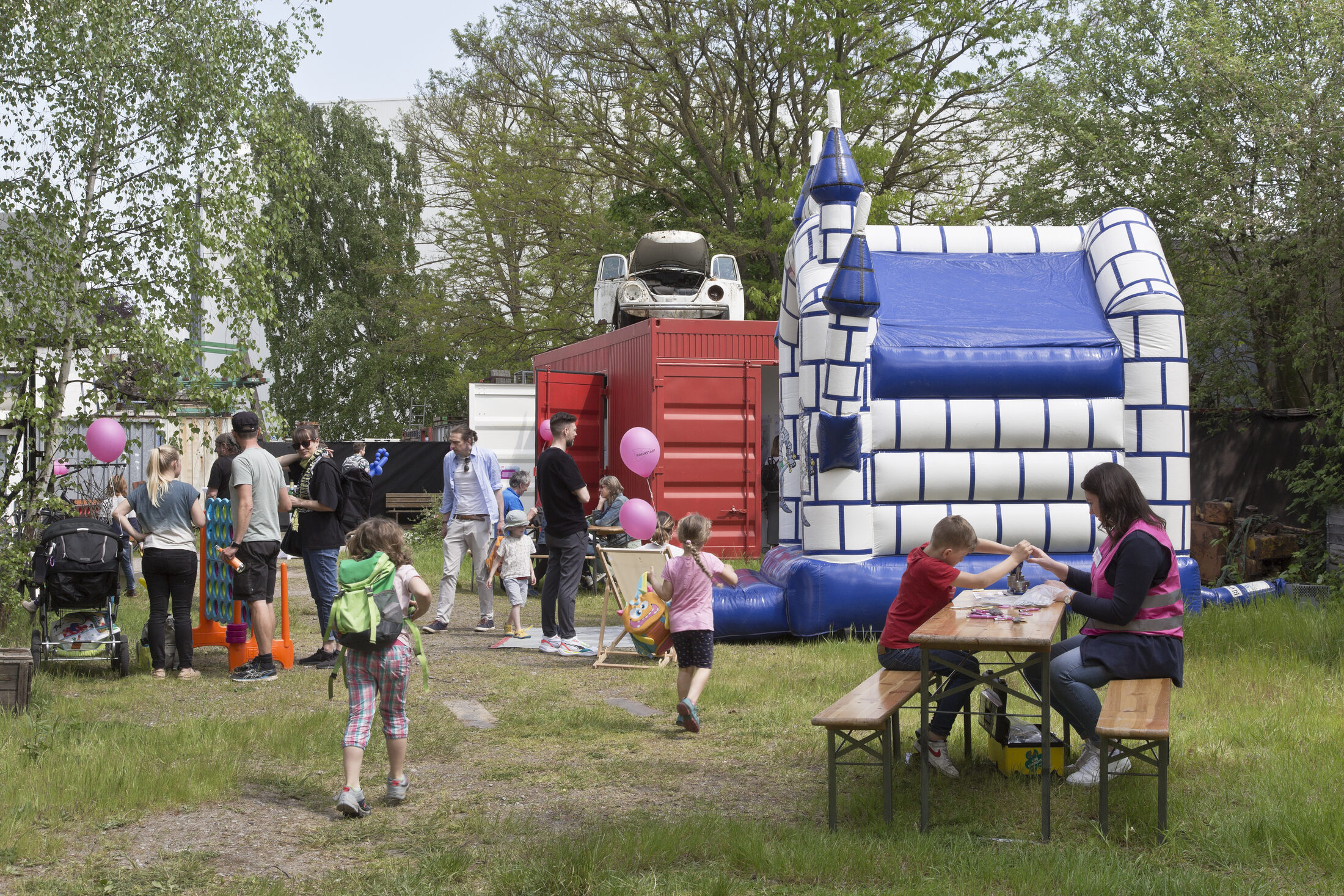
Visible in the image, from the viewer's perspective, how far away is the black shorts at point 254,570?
799cm

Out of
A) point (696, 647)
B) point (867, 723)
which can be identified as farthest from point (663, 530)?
point (867, 723)

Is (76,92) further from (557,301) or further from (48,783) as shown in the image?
(557,301)

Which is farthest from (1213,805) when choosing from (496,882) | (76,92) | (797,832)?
(76,92)

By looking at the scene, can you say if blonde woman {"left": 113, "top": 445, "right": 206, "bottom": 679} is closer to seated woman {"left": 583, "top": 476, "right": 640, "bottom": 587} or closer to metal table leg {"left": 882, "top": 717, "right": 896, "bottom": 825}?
seated woman {"left": 583, "top": 476, "right": 640, "bottom": 587}

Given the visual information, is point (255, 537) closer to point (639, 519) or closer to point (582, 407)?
point (639, 519)

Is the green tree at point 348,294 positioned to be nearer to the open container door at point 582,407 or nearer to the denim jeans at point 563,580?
the open container door at point 582,407

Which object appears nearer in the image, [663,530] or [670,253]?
[663,530]

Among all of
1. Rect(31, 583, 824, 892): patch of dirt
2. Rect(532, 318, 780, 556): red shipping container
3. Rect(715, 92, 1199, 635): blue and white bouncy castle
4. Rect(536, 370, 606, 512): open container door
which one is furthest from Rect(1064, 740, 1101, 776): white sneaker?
Rect(536, 370, 606, 512): open container door

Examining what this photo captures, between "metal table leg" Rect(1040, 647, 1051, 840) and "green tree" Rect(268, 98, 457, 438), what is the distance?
103ft

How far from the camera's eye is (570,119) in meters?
22.6

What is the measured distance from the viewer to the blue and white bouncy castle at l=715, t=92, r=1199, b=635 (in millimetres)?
8875

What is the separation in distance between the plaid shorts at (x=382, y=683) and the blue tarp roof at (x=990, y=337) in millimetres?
4844

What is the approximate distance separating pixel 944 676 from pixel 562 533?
13.2ft

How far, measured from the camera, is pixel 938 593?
541 cm
